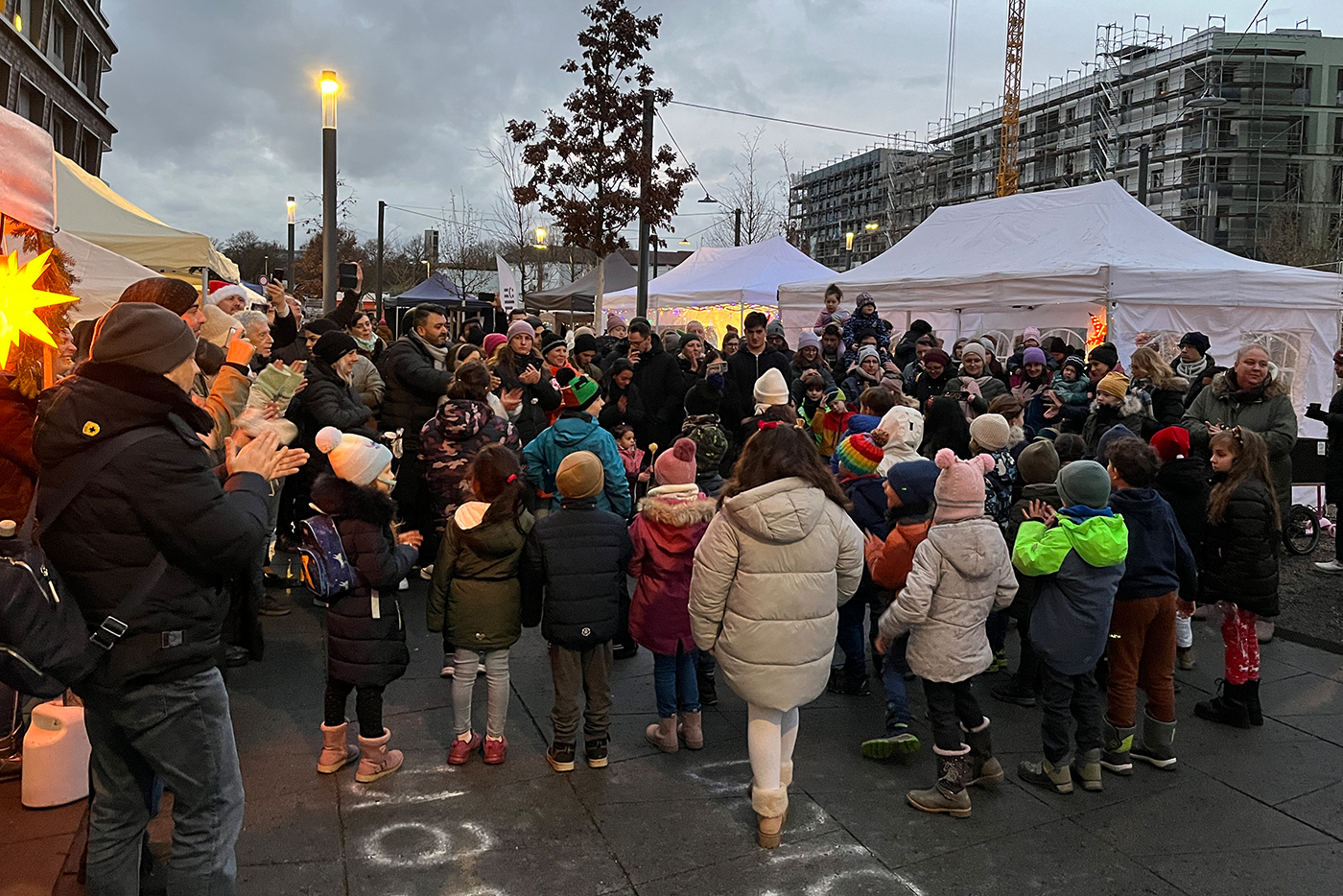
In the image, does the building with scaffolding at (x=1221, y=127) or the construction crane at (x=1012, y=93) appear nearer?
the building with scaffolding at (x=1221, y=127)

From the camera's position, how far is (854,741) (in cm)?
470

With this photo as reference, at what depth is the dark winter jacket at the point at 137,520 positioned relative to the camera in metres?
2.41

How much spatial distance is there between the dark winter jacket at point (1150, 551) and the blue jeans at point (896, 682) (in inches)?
43.0

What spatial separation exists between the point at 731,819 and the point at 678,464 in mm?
1695

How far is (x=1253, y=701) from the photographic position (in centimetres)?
505

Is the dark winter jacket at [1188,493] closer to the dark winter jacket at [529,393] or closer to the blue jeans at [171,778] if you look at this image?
the dark winter jacket at [529,393]

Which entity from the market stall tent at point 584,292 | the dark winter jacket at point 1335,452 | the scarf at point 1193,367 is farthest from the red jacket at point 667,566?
the market stall tent at point 584,292

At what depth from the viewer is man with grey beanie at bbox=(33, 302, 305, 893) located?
2.42 m

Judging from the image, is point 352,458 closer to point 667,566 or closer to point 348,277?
point 667,566

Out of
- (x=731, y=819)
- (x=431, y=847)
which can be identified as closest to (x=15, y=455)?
(x=431, y=847)

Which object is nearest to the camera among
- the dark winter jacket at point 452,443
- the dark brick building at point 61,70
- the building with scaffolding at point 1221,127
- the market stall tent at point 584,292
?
the dark winter jacket at point 452,443

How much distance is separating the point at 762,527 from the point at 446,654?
2.68 metres

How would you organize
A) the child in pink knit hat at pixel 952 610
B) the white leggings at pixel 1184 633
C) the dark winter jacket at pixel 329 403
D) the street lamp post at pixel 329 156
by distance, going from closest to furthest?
the child in pink knit hat at pixel 952 610 < the dark winter jacket at pixel 329 403 < the white leggings at pixel 1184 633 < the street lamp post at pixel 329 156

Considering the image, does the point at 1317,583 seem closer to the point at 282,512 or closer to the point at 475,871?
the point at 475,871
